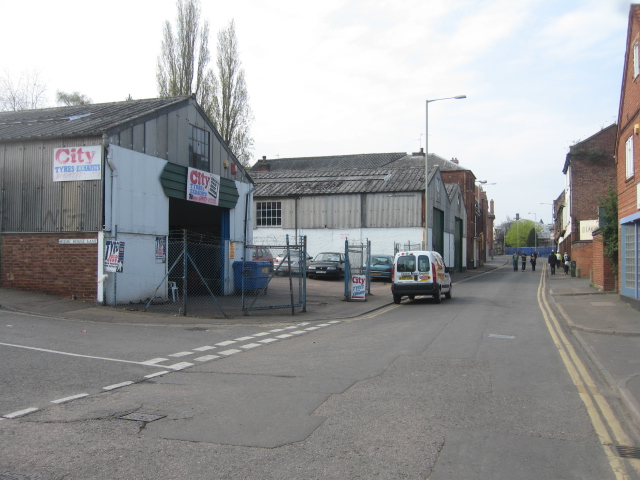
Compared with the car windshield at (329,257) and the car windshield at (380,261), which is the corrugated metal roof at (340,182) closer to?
the car windshield at (380,261)

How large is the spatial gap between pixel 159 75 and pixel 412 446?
35.8 meters

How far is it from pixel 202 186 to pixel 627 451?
16.8m

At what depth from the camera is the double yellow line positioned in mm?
4852

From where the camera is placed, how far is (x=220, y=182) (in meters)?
21.2

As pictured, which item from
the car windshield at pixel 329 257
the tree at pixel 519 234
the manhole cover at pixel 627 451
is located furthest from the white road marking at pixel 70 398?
the tree at pixel 519 234

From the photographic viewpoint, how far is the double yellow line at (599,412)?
4.85m

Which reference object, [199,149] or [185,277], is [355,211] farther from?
[185,277]

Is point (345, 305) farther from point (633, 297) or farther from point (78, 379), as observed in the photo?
point (78, 379)

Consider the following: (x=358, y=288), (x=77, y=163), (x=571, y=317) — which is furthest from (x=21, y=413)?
(x=358, y=288)

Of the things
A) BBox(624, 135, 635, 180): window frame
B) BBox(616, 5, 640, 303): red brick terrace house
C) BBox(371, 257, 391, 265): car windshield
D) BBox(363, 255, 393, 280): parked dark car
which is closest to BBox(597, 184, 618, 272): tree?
BBox(616, 5, 640, 303): red brick terrace house

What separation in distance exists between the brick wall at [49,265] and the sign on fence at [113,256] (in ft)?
1.35

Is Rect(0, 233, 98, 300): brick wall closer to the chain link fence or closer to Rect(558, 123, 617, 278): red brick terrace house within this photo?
the chain link fence

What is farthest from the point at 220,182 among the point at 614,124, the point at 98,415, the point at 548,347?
the point at 614,124

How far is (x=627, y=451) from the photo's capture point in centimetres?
514
